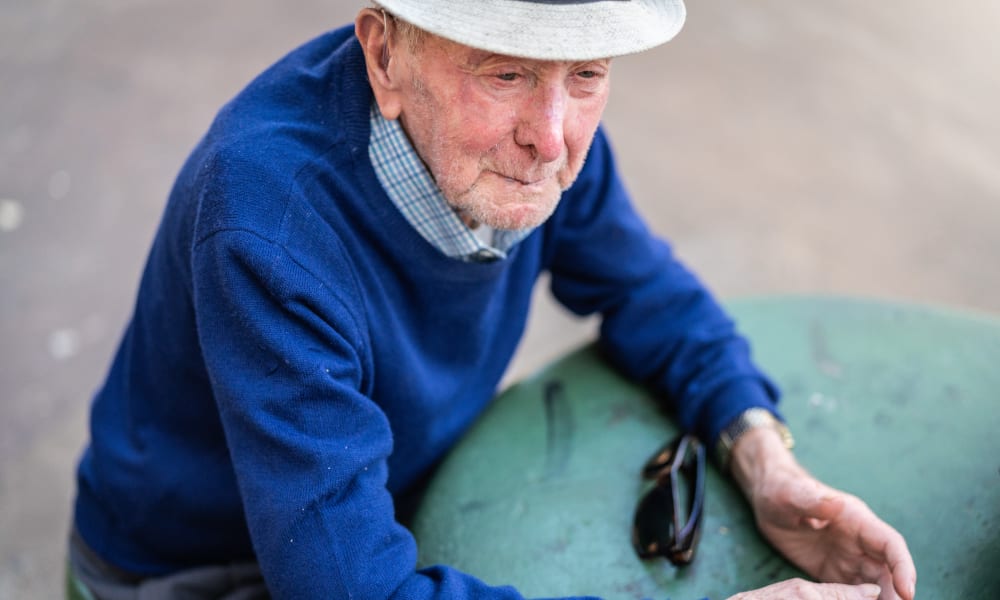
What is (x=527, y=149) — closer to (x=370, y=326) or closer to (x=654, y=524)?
(x=370, y=326)

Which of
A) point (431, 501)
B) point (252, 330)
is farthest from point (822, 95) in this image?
point (252, 330)

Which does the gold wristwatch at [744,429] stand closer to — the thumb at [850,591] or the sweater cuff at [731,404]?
the sweater cuff at [731,404]

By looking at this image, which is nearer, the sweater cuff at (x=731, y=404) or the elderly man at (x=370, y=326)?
the elderly man at (x=370, y=326)

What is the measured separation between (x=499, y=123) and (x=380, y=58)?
189 millimetres

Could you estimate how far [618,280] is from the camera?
5.51 feet

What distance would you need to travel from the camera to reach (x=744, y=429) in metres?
1.48

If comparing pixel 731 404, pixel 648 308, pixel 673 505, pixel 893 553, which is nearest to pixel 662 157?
pixel 648 308

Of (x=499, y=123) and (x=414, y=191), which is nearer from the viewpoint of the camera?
(x=499, y=123)

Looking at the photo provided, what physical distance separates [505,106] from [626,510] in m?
0.62

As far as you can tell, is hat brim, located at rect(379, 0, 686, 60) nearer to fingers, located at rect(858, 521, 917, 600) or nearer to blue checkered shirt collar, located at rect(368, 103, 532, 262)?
blue checkered shirt collar, located at rect(368, 103, 532, 262)

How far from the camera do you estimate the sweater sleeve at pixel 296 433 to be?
1135 mm

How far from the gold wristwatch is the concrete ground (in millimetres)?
1616

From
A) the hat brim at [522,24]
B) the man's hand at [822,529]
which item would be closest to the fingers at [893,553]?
the man's hand at [822,529]

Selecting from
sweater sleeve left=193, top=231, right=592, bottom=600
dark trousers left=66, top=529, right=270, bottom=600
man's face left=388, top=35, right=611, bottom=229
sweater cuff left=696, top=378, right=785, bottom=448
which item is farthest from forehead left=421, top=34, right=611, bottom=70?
dark trousers left=66, top=529, right=270, bottom=600
